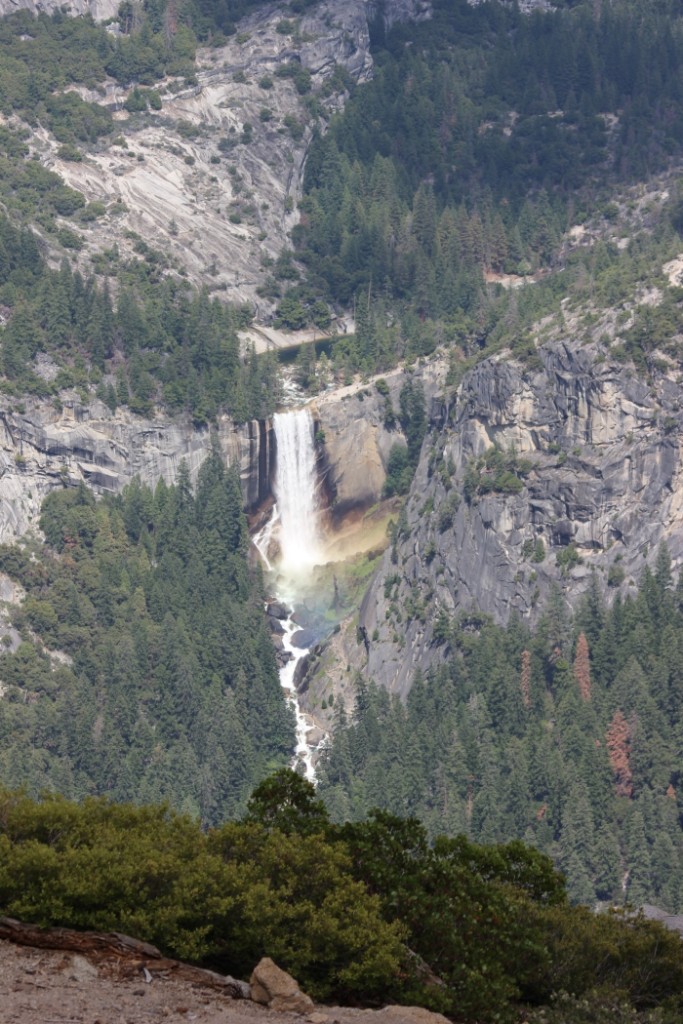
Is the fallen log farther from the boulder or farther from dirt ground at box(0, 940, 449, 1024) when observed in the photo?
the boulder

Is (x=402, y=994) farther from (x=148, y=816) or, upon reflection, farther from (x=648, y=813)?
(x=648, y=813)

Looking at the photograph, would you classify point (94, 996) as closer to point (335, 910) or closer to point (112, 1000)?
point (112, 1000)

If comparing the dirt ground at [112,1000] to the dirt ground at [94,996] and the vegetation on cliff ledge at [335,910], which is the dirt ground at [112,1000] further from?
the vegetation on cliff ledge at [335,910]

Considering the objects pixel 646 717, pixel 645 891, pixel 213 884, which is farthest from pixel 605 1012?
pixel 646 717

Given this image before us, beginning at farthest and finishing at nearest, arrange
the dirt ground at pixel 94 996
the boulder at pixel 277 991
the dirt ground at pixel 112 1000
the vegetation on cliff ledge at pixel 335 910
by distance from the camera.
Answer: the vegetation on cliff ledge at pixel 335 910 < the boulder at pixel 277 991 < the dirt ground at pixel 112 1000 < the dirt ground at pixel 94 996

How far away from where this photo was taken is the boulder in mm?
87438

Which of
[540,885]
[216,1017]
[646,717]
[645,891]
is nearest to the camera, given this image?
[216,1017]

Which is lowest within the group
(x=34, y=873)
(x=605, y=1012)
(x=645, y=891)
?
(x=645, y=891)

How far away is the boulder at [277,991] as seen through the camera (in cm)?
8744

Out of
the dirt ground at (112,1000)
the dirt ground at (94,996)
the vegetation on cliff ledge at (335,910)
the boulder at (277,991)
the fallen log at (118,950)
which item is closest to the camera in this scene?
the dirt ground at (94,996)

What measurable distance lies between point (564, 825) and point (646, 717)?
12.1 metres

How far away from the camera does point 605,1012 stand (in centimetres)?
9306

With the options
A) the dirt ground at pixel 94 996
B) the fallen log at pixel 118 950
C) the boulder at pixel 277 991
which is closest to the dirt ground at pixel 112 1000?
the dirt ground at pixel 94 996

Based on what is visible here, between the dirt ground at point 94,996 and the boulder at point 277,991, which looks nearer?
the dirt ground at point 94,996
